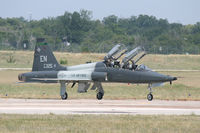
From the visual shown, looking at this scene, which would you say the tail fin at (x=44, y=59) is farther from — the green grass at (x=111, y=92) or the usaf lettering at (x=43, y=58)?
the green grass at (x=111, y=92)

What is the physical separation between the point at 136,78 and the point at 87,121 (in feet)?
34.6

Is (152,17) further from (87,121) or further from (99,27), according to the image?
(87,121)

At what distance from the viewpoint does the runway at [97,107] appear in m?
24.8

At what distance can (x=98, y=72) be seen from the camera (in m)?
31.3

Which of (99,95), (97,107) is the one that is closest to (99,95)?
(99,95)

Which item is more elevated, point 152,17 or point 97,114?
point 152,17

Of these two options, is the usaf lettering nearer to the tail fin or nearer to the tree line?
the tail fin

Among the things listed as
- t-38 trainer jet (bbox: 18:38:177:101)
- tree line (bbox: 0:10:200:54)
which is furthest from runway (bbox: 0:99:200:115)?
tree line (bbox: 0:10:200:54)

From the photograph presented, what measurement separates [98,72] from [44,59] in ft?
12.1

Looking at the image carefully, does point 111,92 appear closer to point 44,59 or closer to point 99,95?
point 99,95

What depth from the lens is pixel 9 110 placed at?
25.3m

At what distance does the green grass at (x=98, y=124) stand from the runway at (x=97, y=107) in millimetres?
2180

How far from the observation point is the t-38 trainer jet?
3097 centimetres

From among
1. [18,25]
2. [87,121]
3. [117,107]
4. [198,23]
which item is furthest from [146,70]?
[198,23]
